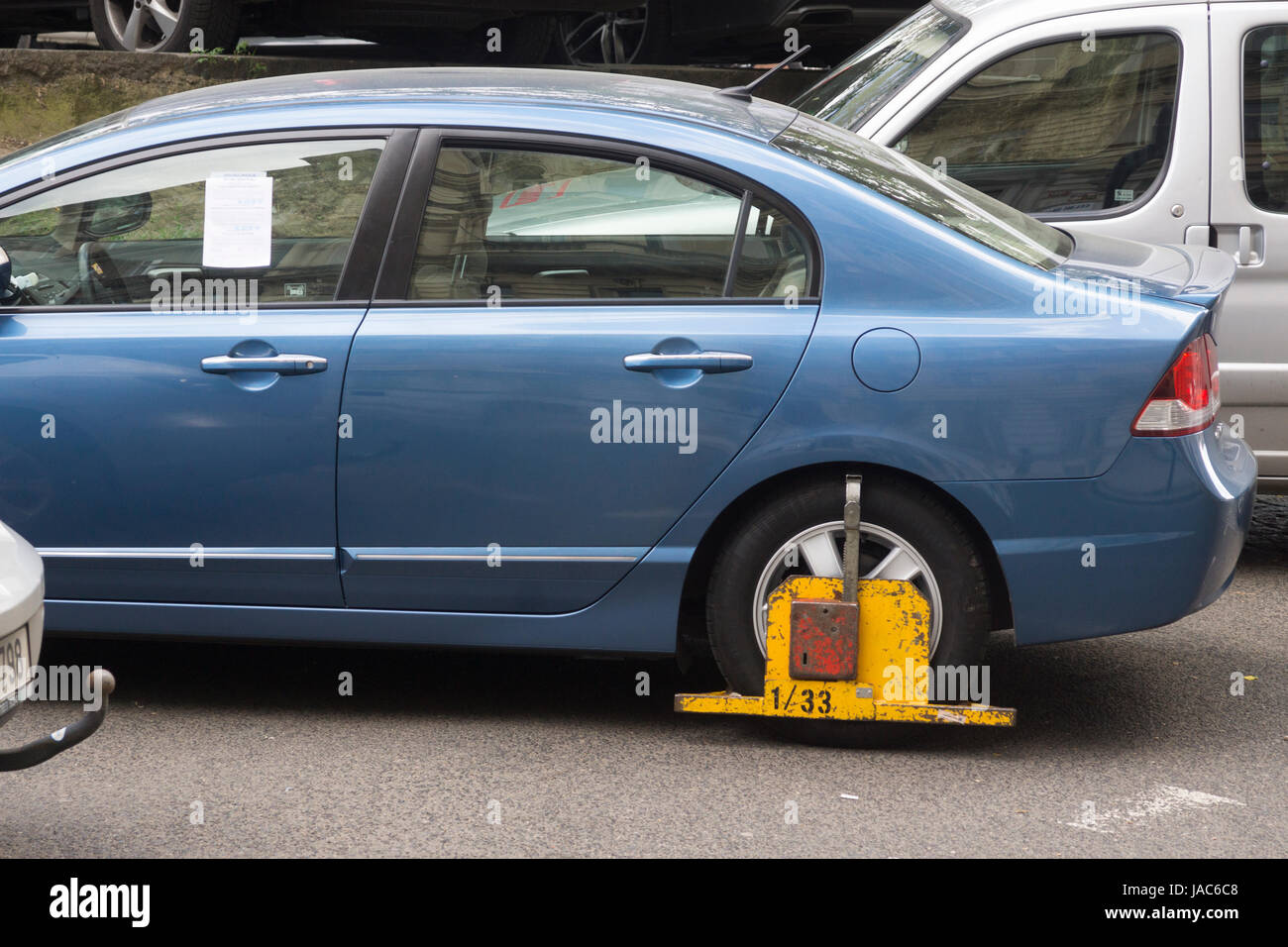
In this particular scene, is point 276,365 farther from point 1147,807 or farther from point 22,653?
point 1147,807

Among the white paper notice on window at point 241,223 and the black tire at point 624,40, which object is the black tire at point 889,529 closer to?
the white paper notice on window at point 241,223

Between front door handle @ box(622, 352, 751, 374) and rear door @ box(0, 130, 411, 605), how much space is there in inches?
28.9

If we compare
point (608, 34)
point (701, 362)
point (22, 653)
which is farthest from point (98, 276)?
point (608, 34)

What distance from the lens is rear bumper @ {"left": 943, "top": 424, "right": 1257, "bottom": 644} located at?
380 cm

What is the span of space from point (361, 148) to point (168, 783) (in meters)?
1.62

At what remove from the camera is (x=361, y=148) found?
407 cm

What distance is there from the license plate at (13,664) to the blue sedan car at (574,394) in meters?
0.93

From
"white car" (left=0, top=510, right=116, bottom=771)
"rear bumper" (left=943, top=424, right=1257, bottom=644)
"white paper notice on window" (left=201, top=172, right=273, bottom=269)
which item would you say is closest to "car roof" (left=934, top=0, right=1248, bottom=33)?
"rear bumper" (left=943, top=424, right=1257, bottom=644)

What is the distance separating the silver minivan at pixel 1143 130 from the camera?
5.42 metres

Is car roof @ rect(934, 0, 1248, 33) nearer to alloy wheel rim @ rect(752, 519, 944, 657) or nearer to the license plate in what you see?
alloy wheel rim @ rect(752, 519, 944, 657)

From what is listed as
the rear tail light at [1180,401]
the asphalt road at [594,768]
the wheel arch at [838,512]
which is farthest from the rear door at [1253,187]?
the wheel arch at [838,512]

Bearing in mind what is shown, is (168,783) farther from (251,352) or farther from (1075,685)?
(1075,685)

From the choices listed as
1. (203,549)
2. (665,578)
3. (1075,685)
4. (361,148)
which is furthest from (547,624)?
(1075,685)

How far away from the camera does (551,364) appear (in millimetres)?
3869
